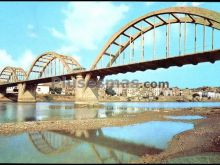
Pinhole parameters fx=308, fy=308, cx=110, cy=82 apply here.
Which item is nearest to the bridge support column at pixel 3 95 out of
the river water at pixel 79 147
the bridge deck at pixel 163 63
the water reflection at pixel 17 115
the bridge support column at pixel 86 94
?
the bridge deck at pixel 163 63

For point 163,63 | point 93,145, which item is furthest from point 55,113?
point 93,145

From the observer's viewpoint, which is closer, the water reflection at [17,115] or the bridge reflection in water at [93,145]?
the bridge reflection in water at [93,145]

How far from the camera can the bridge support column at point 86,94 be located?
58.3 m

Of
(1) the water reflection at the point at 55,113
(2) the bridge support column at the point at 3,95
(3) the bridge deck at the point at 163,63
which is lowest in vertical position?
(1) the water reflection at the point at 55,113

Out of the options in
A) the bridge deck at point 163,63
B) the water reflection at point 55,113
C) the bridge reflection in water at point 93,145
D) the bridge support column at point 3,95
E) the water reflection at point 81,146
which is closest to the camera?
the water reflection at point 81,146

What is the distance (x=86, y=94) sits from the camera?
5909 centimetres

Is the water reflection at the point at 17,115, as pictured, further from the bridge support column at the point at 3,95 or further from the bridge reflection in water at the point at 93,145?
the bridge support column at the point at 3,95

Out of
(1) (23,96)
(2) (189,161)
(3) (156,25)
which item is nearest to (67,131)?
(2) (189,161)

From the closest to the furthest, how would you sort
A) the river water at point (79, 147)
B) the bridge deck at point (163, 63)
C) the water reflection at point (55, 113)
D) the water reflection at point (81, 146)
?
1. the river water at point (79, 147)
2. the water reflection at point (81, 146)
3. the water reflection at point (55, 113)
4. the bridge deck at point (163, 63)

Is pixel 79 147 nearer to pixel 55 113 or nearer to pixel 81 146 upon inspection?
pixel 81 146

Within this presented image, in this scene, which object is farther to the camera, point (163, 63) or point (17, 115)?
point (163, 63)

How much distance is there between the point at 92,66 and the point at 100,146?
42836 mm

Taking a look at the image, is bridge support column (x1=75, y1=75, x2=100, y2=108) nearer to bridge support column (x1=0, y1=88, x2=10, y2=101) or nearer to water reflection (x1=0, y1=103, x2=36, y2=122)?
water reflection (x1=0, y1=103, x2=36, y2=122)

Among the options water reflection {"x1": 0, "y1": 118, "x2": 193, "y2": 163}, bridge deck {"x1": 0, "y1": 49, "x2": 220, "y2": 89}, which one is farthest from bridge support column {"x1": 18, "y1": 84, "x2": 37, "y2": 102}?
water reflection {"x1": 0, "y1": 118, "x2": 193, "y2": 163}
